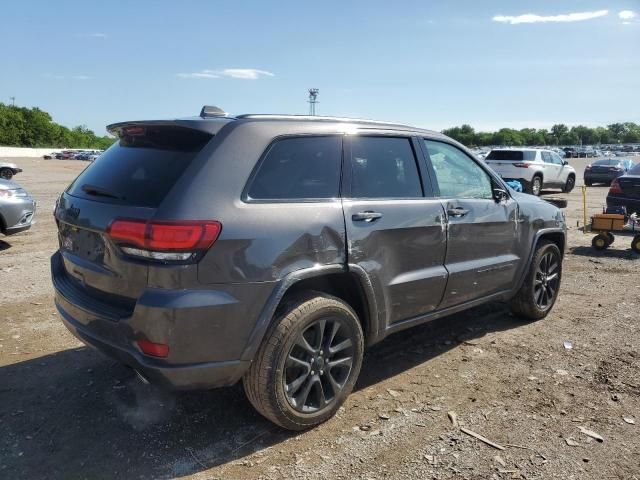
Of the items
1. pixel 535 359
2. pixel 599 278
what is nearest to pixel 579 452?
pixel 535 359

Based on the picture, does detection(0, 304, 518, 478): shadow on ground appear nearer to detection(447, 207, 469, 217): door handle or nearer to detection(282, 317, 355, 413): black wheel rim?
detection(282, 317, 355, 413): black wheel rim

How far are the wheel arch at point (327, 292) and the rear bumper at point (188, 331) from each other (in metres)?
0.05

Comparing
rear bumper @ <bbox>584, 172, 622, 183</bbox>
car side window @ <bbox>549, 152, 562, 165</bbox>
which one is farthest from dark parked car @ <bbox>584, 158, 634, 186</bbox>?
car side window @ <bbox>549, 152, 562, 165</bbox>

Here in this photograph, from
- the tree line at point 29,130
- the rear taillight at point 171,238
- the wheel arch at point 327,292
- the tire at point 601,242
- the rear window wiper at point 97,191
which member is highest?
the tree line at point 29,130

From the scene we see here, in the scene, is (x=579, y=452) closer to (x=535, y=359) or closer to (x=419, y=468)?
(x=419, y=468)

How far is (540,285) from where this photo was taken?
16.8 ft

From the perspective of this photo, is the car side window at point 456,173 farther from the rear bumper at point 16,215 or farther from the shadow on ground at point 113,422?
the rear bumper at point 16,215

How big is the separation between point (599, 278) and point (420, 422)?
4.84m

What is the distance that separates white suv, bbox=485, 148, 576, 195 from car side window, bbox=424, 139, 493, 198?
14806mm

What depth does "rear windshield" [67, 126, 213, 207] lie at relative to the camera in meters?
2.81

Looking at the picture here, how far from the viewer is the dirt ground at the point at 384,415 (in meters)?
2.82

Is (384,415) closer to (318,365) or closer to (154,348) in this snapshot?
(318,365)

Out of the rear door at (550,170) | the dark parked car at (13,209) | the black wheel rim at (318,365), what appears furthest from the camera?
the rear door at (550,170)

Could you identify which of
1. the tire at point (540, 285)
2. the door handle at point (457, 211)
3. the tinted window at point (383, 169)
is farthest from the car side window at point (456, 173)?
the tire at point (540, 285)
